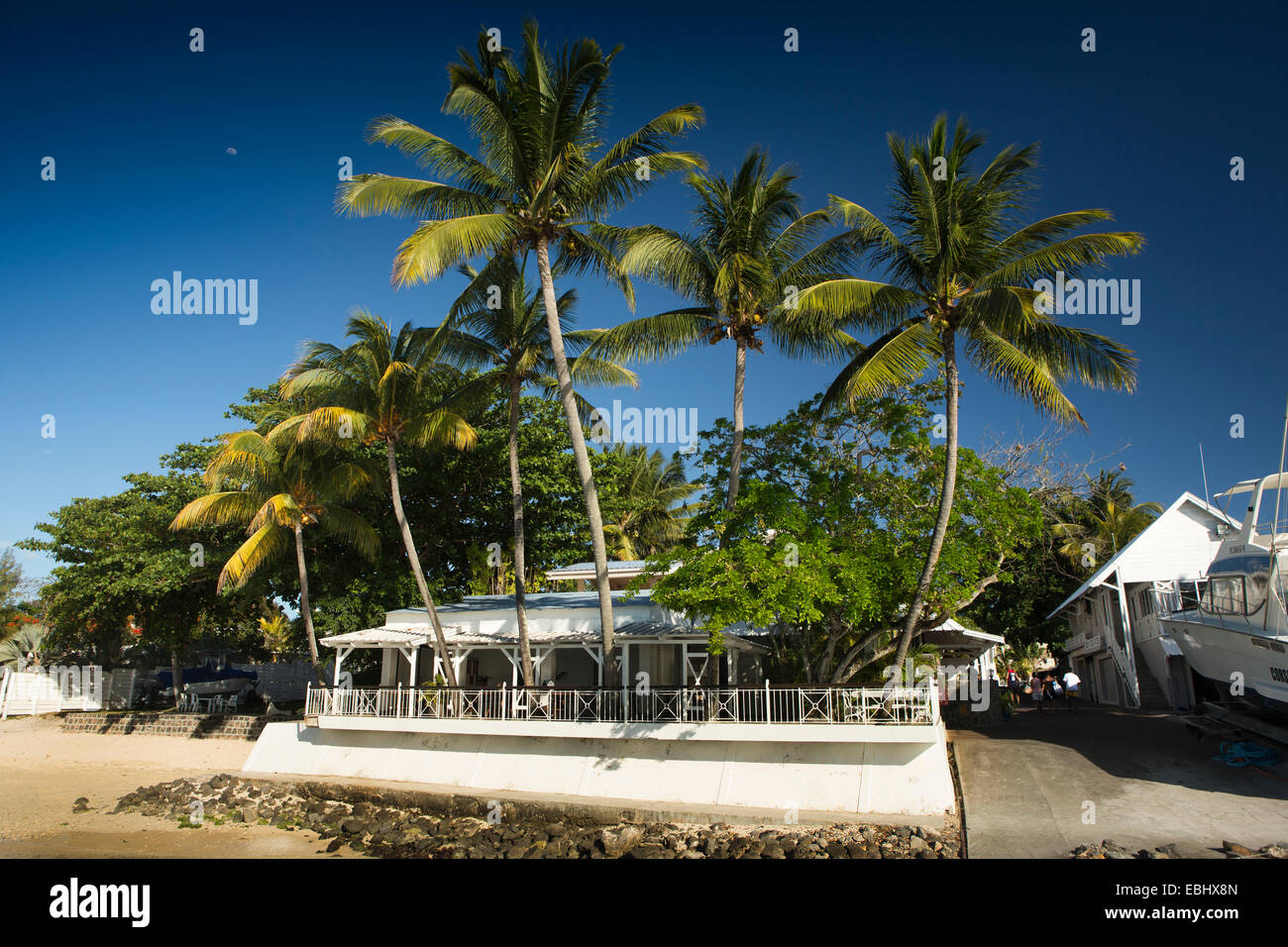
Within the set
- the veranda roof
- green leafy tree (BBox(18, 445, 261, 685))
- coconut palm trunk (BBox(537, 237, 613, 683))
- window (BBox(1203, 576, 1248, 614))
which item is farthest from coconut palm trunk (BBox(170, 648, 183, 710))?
window (BBox(1203, 576, 1248, 614))

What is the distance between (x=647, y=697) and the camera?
675 inches

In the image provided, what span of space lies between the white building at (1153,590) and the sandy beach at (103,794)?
24.7m

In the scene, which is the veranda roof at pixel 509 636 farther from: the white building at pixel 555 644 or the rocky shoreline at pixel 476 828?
the rocky shoreline at pixel 476 828

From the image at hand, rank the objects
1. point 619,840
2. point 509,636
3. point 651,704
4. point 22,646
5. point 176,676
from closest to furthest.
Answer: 1. point 619,840
2. point 651,704
3. point 509,636
4. point 176,676
5. point 22,646

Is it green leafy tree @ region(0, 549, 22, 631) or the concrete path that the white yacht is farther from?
green leafy tree @ region(0, 549, 22, 631)

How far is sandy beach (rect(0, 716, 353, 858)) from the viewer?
52.0 feet

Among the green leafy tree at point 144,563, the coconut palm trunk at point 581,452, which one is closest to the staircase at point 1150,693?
the coconut palm trunk at point 581,452

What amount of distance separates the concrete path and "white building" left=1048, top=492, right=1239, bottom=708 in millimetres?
7407

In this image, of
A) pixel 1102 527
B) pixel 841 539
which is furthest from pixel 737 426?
pixel 1102 527

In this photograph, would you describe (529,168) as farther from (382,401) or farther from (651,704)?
(651,704)

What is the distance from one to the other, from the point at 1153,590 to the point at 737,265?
60.2 ft

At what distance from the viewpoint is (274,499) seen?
22.9 metres

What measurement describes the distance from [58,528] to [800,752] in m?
29.2

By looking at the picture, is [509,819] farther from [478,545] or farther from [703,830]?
[478,545]
